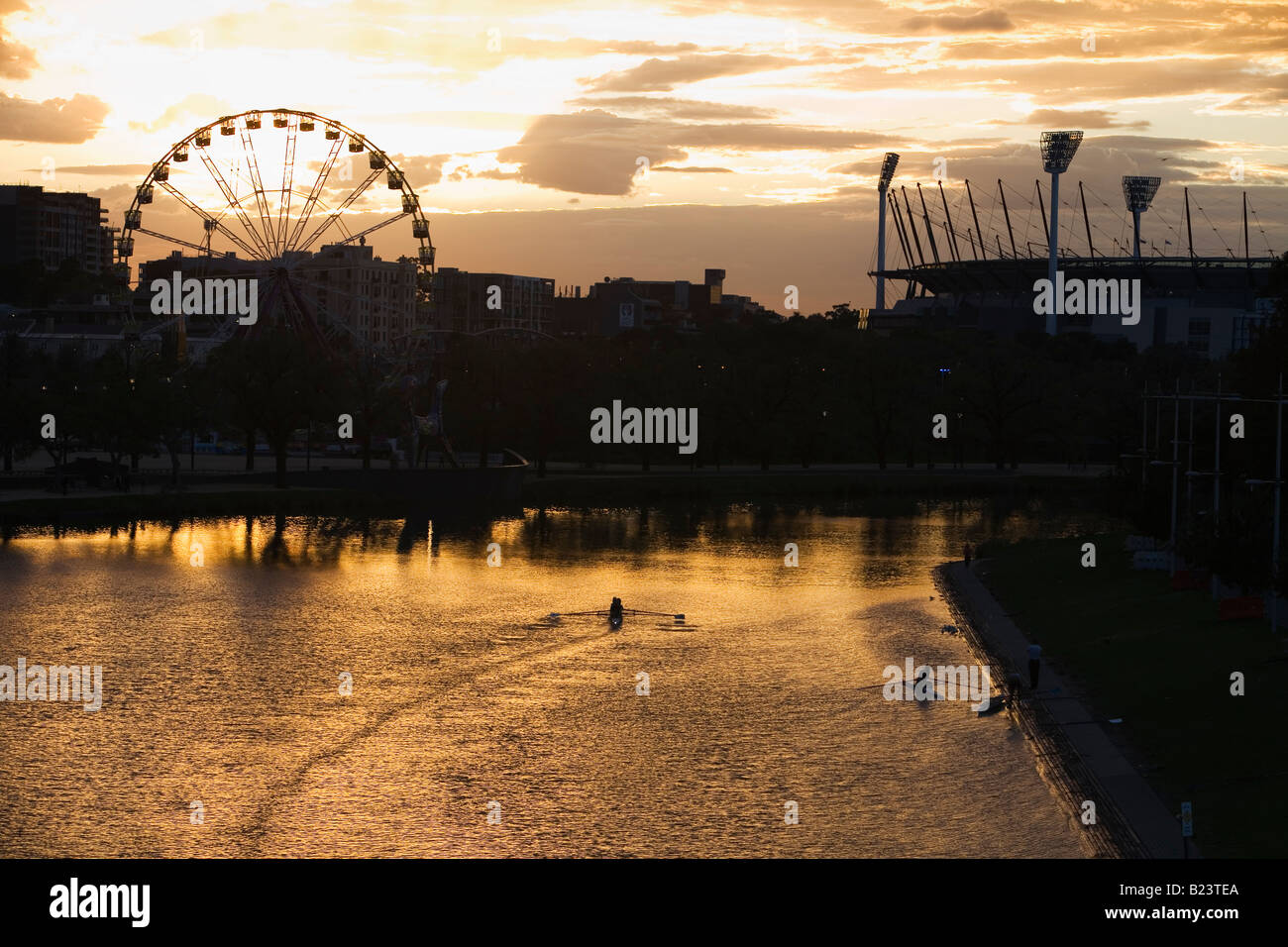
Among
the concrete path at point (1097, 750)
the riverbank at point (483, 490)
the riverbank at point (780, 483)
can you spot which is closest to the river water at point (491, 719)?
the concrete path at point (1097, 750)

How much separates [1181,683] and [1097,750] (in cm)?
551

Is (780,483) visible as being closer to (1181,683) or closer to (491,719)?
(1181,683)

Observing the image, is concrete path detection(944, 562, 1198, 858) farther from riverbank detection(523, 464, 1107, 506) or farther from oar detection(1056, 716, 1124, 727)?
riverbank detection(523, 464, 1107, 506)

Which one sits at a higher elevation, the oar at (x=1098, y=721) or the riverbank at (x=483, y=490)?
the riverbank at (x=483, y=490)

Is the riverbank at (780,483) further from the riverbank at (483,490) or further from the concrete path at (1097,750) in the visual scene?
the concrete path at (1097,750)

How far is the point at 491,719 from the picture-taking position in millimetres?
44312

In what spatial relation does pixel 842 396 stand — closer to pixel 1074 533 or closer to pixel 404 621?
pixel 1074 533

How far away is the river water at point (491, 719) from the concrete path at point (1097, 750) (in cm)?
145

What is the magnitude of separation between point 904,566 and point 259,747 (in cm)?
4731

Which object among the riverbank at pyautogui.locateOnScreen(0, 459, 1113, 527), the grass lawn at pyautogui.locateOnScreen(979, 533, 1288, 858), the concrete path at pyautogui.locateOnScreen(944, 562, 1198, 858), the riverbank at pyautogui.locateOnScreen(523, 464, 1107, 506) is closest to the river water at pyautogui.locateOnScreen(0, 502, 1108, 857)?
the concrete path at pyautogui.locateOnScreen(944, 562, 1198, 858)

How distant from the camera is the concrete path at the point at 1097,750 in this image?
32438 mm

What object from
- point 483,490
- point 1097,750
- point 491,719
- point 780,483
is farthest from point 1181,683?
point 780,483
